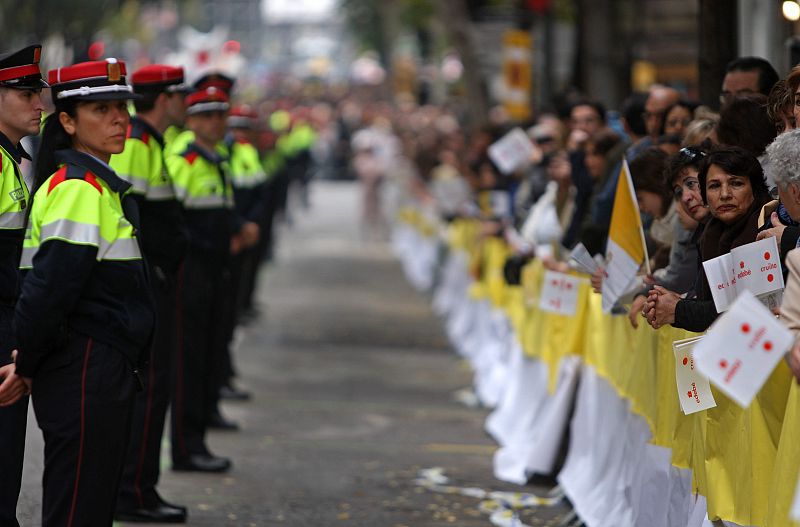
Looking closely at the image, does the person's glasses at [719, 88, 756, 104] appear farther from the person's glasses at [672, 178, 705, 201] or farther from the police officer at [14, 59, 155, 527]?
the police officer at [14, 59, 155, 527]

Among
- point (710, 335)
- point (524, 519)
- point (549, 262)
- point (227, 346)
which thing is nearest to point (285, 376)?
point (227, 346)

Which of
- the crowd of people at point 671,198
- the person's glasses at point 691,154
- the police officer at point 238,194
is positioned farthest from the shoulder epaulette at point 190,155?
the person's glasses at point 691,154

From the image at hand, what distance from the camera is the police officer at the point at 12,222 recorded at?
6.01 meters

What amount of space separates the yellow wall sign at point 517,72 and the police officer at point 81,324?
14754 millimetres

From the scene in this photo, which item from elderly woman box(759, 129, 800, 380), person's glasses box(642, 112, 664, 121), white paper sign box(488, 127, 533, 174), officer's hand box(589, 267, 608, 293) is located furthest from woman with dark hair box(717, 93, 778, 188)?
white paper sign box(488, 127, 533, 174)

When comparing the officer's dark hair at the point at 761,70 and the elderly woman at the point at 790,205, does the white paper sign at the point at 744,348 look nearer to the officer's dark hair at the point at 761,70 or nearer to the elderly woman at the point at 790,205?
the elderly woman at the point at 790,205

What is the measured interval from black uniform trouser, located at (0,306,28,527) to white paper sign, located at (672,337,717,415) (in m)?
2.49

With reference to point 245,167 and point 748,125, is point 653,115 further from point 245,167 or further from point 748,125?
point 245,167

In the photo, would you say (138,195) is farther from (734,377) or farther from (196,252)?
(734,377)

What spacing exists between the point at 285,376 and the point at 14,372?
8446 mm

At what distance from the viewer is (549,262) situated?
9938 millimetres

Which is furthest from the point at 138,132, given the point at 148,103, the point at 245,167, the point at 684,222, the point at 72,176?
the point at 245,167

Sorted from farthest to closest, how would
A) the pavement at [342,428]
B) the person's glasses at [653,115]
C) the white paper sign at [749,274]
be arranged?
the person's glasses at [653,115] < the pavement at [342,428] < the white paper sign at [749,274]

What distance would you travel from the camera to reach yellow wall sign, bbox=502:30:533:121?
20594 millimetres
